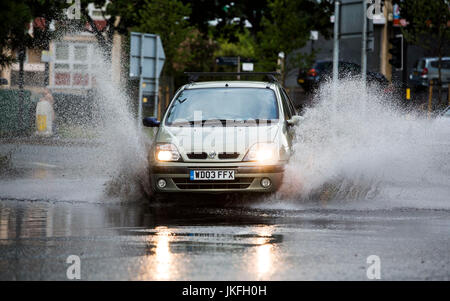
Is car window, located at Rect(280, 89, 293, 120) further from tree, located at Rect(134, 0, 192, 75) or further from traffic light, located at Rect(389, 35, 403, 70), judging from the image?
tree, located at Rect(134, 0, 192, 75)

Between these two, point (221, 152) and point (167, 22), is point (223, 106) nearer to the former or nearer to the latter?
point (221, 152)

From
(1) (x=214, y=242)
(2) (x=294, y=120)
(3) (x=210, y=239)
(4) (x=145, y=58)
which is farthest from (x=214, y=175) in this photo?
(4) (x=145, y=58)

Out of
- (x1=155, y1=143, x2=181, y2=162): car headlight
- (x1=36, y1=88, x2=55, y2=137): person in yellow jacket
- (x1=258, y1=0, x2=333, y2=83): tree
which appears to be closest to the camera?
(x1=155, y1=143, x2=181, y2=162): car headlight

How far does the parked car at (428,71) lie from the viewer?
44.2 metres

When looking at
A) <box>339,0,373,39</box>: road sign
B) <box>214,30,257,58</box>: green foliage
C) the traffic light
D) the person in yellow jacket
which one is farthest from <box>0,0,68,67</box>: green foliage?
<box>214,30,257,58</box>: green foliage

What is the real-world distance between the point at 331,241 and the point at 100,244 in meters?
2.10

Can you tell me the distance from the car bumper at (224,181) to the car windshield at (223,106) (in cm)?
89

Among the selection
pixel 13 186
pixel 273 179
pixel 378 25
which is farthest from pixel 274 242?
pixel 378 25

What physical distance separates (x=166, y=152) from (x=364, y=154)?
3018 mm

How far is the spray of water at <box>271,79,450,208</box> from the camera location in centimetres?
1255

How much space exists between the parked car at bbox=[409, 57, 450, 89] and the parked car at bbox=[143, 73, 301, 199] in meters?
32.8

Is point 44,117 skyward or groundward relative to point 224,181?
groundward

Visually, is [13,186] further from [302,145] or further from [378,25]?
[378,25]

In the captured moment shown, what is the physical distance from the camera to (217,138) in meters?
11.9
